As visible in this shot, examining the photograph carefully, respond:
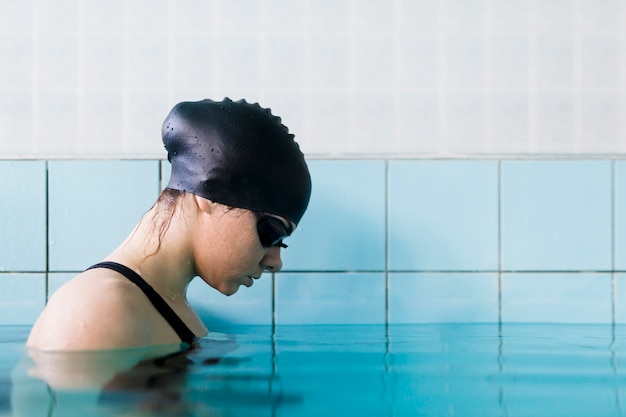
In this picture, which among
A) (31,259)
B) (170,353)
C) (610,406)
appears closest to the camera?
(610,406)

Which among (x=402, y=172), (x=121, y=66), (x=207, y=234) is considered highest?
(x=121, y=66)

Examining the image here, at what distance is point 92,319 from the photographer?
5.18 feet

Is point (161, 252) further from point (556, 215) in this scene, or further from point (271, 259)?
point (556, 215)

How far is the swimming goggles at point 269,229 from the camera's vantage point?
1.95m

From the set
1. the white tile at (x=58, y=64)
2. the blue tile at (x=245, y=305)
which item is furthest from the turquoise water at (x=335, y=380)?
the white tile at (x=58, y=64)

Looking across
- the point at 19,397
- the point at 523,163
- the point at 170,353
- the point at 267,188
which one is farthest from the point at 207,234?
the point at 523,163

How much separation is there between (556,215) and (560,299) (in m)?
0.30

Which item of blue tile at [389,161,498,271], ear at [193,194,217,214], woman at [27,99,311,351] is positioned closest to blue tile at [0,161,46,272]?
woman at [27,99,311,351]

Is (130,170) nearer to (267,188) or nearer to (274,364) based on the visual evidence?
(267,188)

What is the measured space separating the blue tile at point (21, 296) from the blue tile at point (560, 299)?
1653mm

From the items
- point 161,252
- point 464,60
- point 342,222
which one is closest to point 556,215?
point 464,60

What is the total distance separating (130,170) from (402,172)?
3.18 ft

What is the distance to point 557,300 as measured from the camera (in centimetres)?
281

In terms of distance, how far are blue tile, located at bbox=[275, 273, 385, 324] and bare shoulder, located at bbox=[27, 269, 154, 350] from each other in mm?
1129
